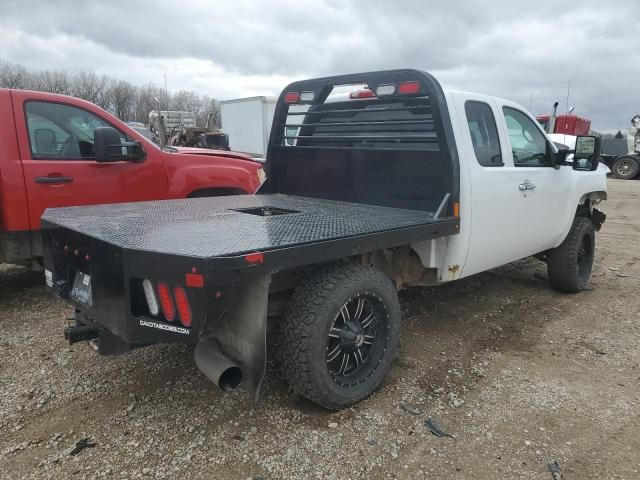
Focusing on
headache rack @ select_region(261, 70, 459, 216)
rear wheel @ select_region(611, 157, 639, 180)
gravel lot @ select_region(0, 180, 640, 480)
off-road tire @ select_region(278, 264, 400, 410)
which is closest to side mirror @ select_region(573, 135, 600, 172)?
gravel lot @ select_region(0, 180, 640, 480)

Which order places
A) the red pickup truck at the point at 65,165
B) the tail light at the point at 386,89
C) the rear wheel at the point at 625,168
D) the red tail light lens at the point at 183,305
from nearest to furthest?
the red tail light lens at the point at 183,305
the tail light at the point at 386,89
the red pickup truck at the point at 65,165
the rear wheel at the point at 625,168

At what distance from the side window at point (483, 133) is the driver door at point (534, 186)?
0.54 ft

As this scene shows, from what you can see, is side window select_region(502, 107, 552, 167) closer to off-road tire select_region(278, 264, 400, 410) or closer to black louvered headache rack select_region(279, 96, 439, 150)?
black louvered headache rack select_region(279, 96, 439, 150)

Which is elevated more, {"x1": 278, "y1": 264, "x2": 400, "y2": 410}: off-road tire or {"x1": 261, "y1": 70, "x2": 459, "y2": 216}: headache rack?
{"x1": 261, "y1": 70, "x2": 459, "y2": 216}: headache rack

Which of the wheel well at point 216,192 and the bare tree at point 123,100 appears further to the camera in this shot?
the bare tree at point 123,100

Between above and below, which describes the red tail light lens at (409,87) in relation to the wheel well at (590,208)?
above

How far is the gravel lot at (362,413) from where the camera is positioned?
8.37 ft

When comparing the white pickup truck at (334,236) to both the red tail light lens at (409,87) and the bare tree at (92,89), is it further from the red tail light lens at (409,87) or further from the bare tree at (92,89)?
the bare tree at (92,89)

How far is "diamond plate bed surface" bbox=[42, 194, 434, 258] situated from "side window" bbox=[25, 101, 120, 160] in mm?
1281

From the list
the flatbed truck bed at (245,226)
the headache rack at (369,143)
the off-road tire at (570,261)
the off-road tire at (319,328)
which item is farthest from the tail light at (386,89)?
the off-road tire at (570,261)

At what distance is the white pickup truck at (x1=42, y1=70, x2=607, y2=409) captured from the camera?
7.88 feet

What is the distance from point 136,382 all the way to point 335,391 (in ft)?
4.50

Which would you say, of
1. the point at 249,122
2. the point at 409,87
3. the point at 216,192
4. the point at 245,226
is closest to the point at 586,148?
the point at 409,87

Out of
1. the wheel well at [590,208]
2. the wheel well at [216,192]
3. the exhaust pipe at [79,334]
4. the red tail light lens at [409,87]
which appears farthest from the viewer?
the wheel well at [216,192]
